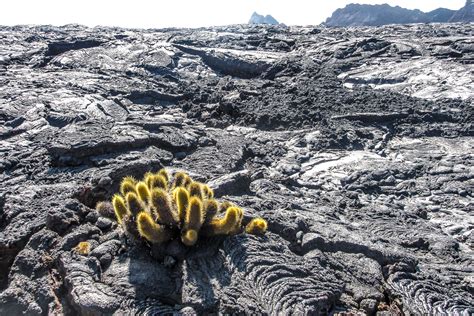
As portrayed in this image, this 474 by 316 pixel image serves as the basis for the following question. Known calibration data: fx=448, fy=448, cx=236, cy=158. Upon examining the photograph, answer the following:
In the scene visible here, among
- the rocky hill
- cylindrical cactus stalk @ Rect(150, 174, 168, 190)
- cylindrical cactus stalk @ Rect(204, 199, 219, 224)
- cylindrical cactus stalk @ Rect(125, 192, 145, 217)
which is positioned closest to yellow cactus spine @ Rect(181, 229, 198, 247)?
cylindrical cactus stalk @ Rect(204, 199, 219, 224)

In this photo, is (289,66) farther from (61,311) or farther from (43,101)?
(61,311)

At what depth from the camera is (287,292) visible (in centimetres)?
441

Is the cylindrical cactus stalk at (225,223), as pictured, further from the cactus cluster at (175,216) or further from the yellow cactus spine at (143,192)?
the yellow cactus spine at (143,192)

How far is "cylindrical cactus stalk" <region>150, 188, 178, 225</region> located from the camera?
491 cm

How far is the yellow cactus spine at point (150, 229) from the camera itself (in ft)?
15.4

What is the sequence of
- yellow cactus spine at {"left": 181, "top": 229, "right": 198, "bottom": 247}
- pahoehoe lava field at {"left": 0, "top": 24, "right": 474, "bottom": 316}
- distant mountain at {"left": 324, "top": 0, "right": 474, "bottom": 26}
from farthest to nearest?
distant mountain at {"left": 324, "top": 0, "right": 474, "bottom": 26} → yellow cactus spine at {"left": 181, "top": 229, "right": 198, "bottom": 247} → pahoehoe lava field at {"left": 0, "top": 24, "right": 474, "bottom": 316}

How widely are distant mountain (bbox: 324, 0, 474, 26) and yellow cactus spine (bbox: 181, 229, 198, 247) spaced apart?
198 ft

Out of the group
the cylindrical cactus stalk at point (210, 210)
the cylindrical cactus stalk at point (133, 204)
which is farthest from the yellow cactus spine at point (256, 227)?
the cylindrical cactus stalk at point (133, 204)

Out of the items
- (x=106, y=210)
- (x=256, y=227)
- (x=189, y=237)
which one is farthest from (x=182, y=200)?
(x=106, y=210)

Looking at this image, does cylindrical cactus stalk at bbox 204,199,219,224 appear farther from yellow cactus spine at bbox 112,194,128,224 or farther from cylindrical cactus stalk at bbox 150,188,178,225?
yellow cactus spine at bbox 112,194,128,224

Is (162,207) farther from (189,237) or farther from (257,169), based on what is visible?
(257,169)

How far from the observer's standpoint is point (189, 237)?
480 cm

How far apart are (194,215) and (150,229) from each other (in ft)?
1.60

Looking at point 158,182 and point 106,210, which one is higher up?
point 158,182
